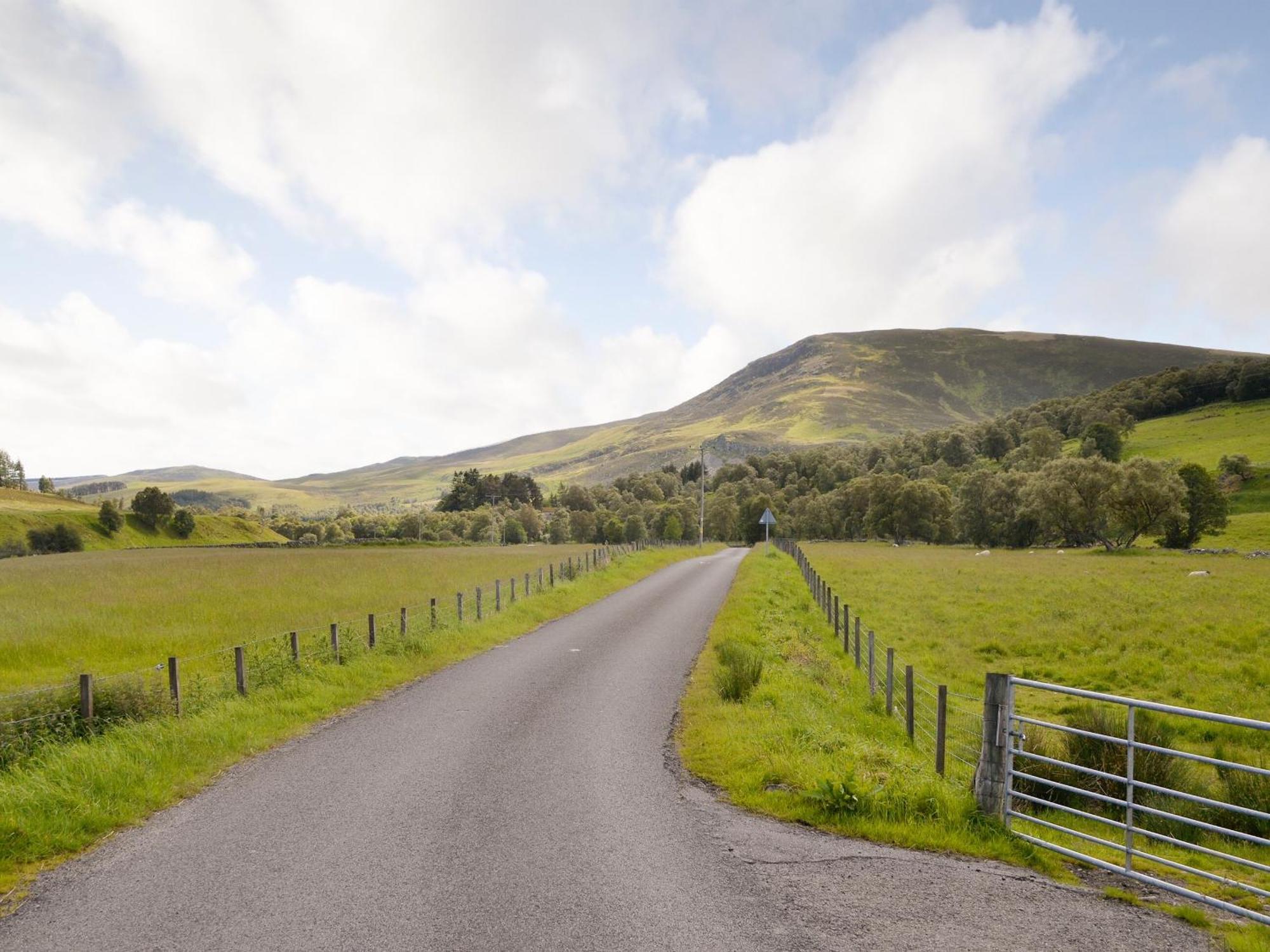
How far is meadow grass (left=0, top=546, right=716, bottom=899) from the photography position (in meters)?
7.01

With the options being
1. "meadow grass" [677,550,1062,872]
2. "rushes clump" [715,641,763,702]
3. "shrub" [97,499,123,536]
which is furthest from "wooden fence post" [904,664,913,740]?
"shrub" [97,499,123,536]

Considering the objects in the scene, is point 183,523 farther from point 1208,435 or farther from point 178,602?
point 1208,435

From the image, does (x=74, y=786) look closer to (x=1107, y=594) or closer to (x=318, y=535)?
(x=1107, y=594)

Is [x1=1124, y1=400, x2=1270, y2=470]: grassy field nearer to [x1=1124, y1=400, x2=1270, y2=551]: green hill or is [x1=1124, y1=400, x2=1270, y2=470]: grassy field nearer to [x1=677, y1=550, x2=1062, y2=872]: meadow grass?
[x1=1124, y1=400, x2=1270, y2=551]: green hill

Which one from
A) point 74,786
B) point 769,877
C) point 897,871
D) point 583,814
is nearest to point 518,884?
point 583,814

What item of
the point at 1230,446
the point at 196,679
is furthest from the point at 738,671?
the point at 1230,446

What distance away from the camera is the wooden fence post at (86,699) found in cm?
1002

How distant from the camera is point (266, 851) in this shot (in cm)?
675

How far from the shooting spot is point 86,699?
10164mm

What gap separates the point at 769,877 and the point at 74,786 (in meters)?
7.59

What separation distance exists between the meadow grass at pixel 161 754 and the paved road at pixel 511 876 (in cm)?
41

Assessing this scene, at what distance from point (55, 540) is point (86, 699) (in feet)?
436

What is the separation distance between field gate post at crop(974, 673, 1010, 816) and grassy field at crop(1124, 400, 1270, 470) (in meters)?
107

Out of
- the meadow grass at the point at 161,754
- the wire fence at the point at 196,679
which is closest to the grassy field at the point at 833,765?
the meadow grass at the point at 161,754
